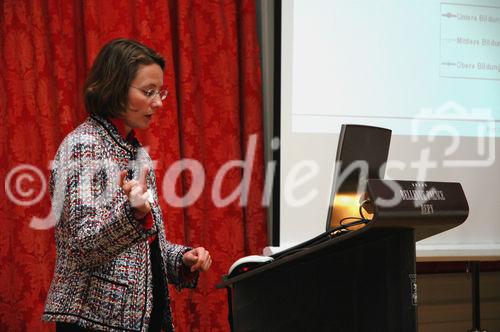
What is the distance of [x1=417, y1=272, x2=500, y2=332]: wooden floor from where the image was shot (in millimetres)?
3531

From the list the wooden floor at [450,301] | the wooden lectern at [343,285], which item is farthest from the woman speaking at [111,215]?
the wooden floor at [450,301]

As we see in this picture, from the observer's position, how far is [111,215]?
1.33 meters

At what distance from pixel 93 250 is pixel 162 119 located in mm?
1663

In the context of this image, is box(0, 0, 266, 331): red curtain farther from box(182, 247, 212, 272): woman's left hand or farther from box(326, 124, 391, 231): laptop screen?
box(326, 124, 391, 231): laptop screen

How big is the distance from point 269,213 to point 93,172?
180 cm

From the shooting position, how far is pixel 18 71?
110 inches

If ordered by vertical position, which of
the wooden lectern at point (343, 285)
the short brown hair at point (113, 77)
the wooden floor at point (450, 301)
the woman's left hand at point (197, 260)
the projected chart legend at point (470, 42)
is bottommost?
the wooden floor at point (450, 301)

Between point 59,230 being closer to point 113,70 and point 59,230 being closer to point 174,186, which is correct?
point 113,70

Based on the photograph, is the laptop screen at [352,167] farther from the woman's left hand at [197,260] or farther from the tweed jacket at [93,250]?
the tweed jacket at [93,250]

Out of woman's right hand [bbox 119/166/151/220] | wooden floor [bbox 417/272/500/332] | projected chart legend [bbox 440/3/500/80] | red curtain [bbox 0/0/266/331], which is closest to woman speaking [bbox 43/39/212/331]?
woman's right hand [bbox 119/166/151/220]

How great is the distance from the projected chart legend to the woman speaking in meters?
1.93

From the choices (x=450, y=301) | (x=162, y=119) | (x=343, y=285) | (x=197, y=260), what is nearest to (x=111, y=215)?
(x=197, y=260)

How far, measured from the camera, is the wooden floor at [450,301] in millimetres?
3531

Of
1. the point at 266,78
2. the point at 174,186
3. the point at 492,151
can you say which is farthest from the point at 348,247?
the point at 492,151
